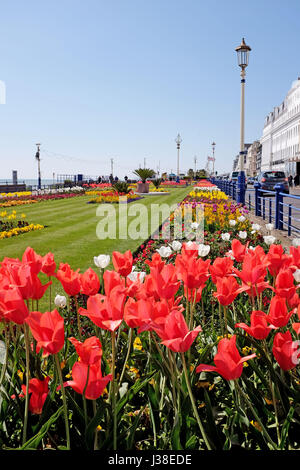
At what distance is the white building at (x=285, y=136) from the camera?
84062 mm

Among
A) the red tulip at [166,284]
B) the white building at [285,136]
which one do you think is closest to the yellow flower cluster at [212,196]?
the red tulip at [166,284]

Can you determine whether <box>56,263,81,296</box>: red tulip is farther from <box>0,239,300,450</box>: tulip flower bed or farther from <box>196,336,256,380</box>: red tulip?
<box>196,336,256,380</box>: red tulip

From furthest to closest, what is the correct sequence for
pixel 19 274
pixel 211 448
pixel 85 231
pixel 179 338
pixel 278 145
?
pixel 278 145 < pixel 85 231 < pixel 19 274 < pixel 211 448 < pixel 179 338

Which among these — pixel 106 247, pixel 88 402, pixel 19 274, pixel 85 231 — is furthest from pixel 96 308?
pixel 85 231

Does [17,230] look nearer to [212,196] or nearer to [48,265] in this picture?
[48,265]

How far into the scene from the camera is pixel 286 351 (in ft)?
4.89

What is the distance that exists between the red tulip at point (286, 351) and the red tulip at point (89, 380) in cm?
64

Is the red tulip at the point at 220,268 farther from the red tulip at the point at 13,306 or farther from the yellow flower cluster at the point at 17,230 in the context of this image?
the yellow flower cluster at the point at 17,230

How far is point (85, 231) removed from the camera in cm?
1252

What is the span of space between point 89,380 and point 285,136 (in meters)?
106

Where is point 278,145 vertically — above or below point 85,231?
above

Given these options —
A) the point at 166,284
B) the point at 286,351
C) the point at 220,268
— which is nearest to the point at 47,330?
the point at 166,284

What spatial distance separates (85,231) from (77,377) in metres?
11.3
